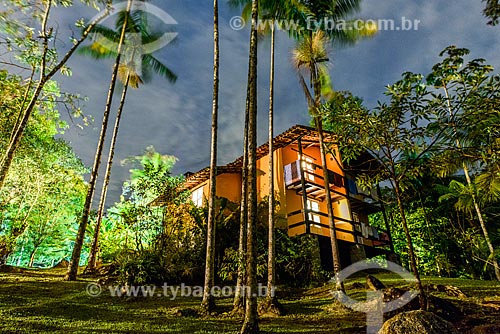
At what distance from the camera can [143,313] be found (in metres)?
8.62

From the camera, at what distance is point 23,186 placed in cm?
1647

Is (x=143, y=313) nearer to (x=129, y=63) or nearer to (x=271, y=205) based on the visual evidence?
(x=271, y=205)

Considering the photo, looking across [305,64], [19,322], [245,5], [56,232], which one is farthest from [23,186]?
[305,64]

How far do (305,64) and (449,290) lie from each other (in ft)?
35.2

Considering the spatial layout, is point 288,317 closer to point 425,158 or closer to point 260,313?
point 260,313

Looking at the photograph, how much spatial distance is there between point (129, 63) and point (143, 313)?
52.0ft

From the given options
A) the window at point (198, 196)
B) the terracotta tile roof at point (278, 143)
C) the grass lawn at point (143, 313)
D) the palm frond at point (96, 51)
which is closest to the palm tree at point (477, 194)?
the grass lawn at point (143, 313)

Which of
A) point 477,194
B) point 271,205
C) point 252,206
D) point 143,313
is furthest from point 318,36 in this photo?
point 143,313

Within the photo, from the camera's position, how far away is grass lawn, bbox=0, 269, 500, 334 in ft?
23.0

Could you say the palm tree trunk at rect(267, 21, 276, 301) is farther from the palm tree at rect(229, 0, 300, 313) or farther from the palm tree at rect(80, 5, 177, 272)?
the palm tree at rect(80, 5, 177, 272)

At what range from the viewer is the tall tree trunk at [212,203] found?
870 centimetres

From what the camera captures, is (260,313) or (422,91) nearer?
(422,91)

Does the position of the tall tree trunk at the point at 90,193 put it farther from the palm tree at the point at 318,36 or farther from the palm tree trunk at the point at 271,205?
the palm tree at the point at 318,36

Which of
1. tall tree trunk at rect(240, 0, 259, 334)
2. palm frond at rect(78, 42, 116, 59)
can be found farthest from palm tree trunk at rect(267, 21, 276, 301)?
palm frond at rect(78, 42, 116, 59)
